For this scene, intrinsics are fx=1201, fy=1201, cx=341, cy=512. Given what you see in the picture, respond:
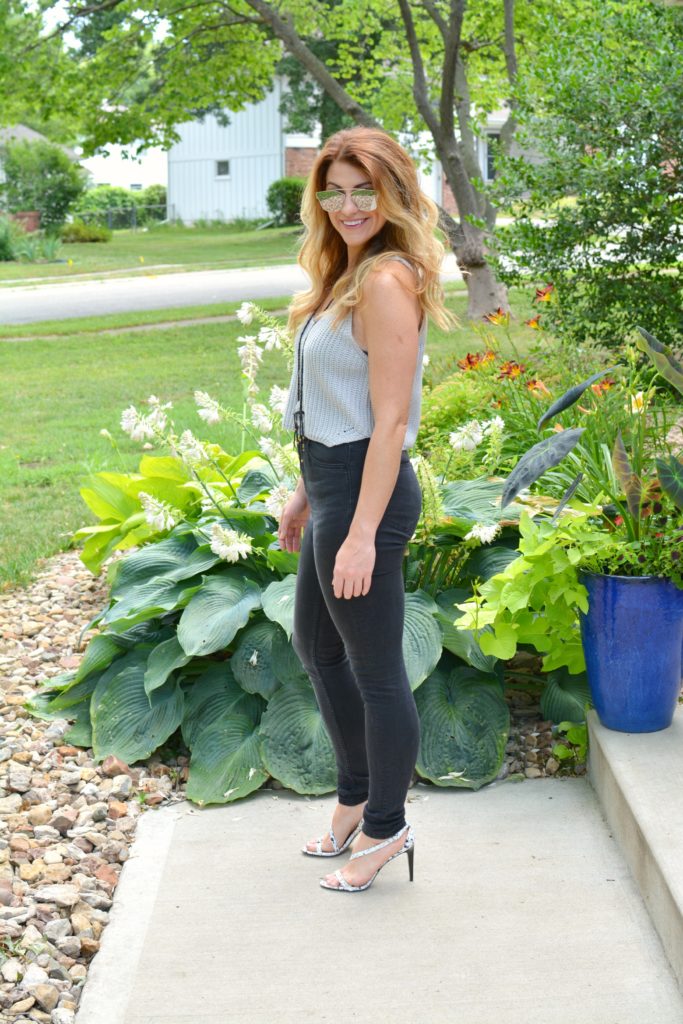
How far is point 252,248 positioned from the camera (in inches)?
1174

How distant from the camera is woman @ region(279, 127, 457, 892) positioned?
252cm

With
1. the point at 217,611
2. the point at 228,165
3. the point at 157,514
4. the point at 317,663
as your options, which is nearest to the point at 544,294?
the point at 157,514

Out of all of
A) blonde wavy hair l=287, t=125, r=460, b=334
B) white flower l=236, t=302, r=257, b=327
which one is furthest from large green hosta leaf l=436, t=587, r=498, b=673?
blonde wavy hair l=287, t=125, r=460, b=334

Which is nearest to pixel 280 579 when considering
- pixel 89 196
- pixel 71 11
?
pixel 71 11

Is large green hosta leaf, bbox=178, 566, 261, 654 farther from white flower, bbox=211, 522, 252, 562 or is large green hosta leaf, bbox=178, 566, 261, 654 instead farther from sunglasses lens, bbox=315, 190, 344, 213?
sunglasses lens, bbox=315, 190, 344, 213

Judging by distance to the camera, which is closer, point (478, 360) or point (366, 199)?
point (366, 199)

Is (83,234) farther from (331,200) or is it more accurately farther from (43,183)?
(331,200)

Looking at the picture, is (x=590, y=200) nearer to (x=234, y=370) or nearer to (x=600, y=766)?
(x=600, y=766)

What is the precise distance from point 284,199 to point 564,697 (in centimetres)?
3346

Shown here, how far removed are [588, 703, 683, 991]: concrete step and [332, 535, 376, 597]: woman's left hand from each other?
3.05 ft

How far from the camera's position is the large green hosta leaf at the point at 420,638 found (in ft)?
11.7

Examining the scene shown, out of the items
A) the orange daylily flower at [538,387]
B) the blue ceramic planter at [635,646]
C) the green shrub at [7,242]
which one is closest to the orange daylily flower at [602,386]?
the orange daylily flower at [538,387]

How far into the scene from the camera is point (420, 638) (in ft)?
12.0

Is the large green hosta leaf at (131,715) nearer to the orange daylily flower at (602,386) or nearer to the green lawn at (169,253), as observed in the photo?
the orange daylily flower at (602,386)
